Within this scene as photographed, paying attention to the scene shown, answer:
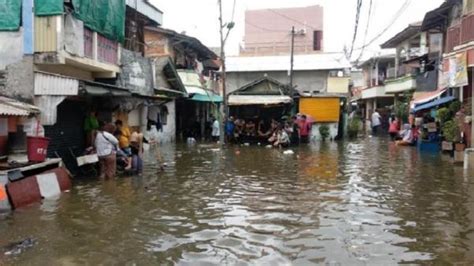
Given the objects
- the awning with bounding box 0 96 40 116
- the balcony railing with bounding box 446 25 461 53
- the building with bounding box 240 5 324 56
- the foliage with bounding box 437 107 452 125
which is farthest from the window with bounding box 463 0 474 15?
the building with bounding box 240 5 324 56

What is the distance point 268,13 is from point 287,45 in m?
4.82

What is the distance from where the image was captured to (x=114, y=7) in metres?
15.8

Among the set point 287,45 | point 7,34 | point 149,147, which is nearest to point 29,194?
point 7,34

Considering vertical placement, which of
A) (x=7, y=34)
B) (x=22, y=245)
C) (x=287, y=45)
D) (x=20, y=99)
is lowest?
(x=22, y=245)

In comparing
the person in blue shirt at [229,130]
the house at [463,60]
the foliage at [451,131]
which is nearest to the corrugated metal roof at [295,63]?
the person in blue shirt at [229,130]

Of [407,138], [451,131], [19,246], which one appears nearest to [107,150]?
[19,246]

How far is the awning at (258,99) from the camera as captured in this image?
1145 inches

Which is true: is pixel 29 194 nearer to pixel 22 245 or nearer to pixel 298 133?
pixel 22 245

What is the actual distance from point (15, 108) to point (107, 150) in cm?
315

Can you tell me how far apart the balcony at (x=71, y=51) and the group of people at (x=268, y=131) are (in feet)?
40.6

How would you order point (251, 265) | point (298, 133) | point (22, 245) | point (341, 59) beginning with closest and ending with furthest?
point (251, 265) → point (22, 245) → point (298, 133) → point (341, 59)

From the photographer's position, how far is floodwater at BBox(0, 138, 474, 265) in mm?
6686

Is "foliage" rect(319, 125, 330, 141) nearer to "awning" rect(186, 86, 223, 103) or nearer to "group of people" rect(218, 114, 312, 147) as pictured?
"group of people" rect(218, 114, 312, 147)

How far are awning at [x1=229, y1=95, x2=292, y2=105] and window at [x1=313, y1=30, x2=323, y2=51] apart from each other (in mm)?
26594
